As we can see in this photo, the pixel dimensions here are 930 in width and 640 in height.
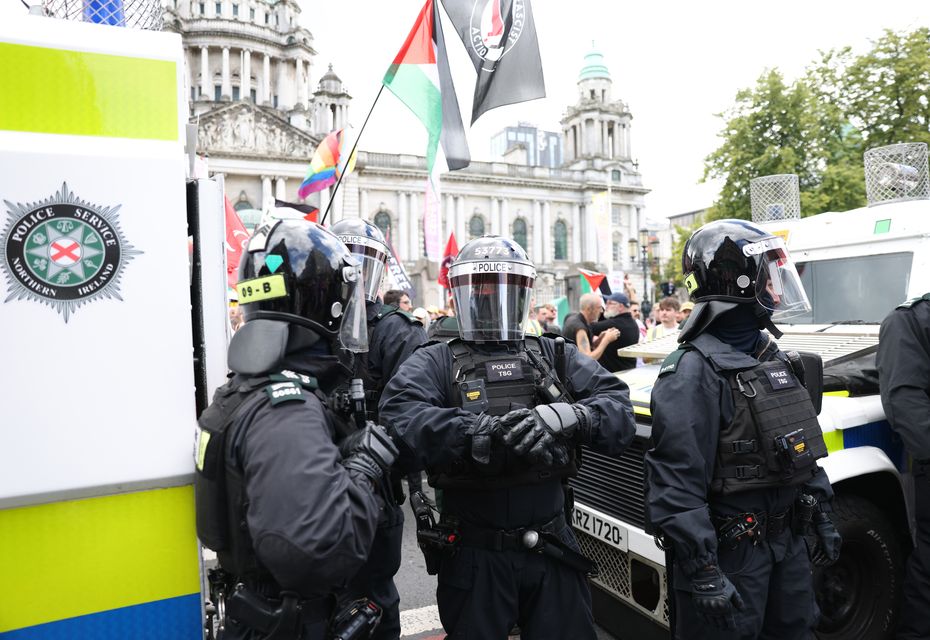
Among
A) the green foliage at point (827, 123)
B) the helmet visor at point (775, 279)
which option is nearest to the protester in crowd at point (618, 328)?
the helmet visor at point (775, 279)

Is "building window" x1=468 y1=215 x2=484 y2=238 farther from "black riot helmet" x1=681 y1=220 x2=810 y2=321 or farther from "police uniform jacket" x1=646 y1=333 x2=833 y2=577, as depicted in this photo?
"police uniform jacket" x1=646 y1=333 x2=833 y2=577

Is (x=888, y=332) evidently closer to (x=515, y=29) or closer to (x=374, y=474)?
(x=374, y=474)

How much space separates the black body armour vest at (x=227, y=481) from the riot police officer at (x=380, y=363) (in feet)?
2.78

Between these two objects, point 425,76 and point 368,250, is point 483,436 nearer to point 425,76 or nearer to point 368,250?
point 368,250

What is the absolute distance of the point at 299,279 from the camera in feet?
7.05

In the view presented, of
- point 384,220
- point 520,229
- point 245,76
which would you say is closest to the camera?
point 384,220

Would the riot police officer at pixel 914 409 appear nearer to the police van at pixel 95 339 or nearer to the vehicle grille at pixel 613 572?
the vehicle grille at pixel 613 572

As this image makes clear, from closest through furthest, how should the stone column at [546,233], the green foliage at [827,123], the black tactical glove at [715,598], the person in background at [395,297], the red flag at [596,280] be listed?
the black tactical glove at [715,598], the person in background at [395,297], the red flag at [596,280], the green foliage at [827,123], the stone column at [546,233]

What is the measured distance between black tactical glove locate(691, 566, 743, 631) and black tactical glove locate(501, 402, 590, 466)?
66cm

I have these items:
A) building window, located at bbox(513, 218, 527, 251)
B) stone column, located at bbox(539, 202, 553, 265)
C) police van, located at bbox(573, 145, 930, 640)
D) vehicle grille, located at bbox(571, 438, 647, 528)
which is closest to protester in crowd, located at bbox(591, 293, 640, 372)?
police van, located at bbox(573, 145, 930, 640)

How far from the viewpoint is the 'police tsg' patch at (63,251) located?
213cm

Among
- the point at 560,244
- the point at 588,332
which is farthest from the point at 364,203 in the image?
the point at 588,332

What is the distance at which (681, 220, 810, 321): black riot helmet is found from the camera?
2934mm

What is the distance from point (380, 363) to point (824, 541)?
2.29 meters
